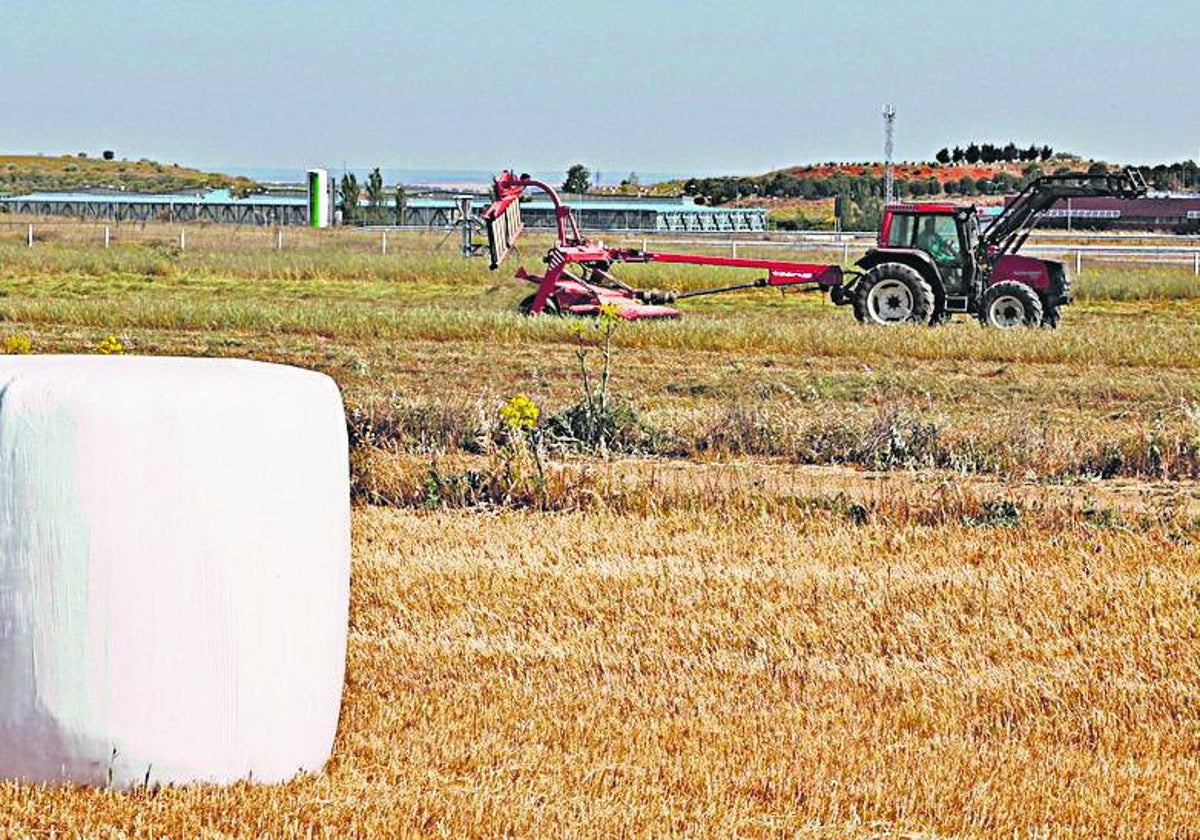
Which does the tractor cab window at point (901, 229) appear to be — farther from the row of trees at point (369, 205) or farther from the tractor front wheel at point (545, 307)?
the row of trees at point (369, 205)

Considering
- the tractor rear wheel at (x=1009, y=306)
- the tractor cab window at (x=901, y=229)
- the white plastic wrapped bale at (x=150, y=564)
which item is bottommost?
the tractor rear wheel at (x=1009, y=306)

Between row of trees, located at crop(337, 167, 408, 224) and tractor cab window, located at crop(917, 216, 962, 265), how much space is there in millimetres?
55890

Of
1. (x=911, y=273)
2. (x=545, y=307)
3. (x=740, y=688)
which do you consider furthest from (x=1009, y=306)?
(x=740, y=688)

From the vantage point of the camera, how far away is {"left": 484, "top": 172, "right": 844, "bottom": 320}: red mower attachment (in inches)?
1080

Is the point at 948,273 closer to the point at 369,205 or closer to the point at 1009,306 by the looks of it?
the point at 1009,306

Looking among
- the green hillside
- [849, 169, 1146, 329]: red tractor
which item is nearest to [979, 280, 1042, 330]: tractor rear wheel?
[849, 169, 1146, 329]: red tractor

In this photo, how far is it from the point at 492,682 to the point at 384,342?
17.9 m

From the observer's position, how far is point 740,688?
7.48 metres

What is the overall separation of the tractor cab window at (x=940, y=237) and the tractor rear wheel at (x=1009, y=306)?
0.78 m

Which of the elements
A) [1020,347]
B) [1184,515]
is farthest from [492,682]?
[1020,347]

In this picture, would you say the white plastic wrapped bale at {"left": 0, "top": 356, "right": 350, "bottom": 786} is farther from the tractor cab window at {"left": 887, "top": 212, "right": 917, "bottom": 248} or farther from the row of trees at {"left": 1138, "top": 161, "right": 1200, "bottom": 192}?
the row of trees at {"left": 1138, "top": 161, "right": 1200, "bottom": 192}

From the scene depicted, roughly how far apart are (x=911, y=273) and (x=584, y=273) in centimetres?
497

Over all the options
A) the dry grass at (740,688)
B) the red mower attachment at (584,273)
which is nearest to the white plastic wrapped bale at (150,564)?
the dry grass at (740,688)

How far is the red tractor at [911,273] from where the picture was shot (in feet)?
90.1
